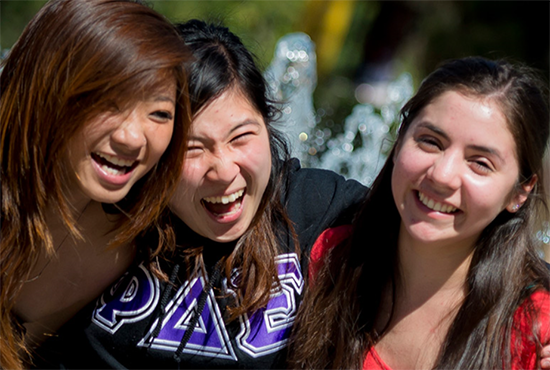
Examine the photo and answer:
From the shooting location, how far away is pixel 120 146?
179 centimetres

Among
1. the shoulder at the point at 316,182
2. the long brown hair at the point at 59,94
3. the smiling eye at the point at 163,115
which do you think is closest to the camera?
the long brown hair at the point at 59,94

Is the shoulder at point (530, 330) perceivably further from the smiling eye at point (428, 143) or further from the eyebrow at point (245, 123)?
the eyebrow at point (245, 123)

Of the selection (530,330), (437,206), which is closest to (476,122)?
(437,206)

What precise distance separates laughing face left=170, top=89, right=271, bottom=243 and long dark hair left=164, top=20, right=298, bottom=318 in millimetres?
39

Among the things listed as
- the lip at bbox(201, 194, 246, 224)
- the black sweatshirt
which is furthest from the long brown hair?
the black sweatshirt

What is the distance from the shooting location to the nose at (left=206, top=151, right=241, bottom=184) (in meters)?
1.93

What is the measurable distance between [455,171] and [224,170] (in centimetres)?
64

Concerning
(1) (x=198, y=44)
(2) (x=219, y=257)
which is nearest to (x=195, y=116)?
(1) (x=198, y=44)

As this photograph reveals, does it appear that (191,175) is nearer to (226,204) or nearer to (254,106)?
(226,204)

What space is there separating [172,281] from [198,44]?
2.40 ft

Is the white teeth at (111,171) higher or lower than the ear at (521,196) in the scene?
lower

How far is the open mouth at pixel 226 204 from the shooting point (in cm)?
202

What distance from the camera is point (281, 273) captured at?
2.15 m

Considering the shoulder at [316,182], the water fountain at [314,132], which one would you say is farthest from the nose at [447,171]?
the water fountain at [314,132]
